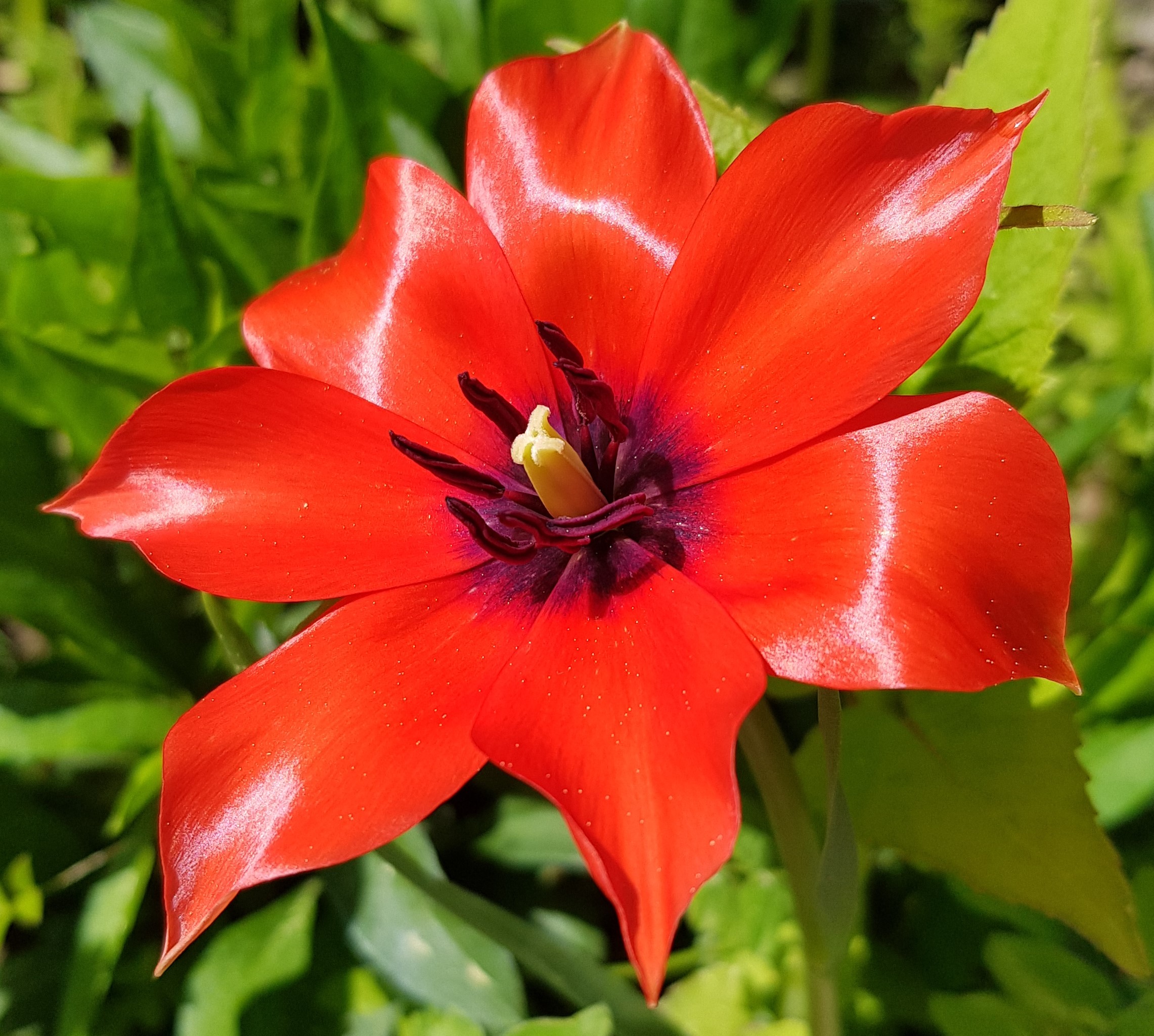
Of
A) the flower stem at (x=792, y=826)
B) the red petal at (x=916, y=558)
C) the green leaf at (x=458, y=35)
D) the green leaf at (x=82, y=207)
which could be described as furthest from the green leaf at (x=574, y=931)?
the green leaf at (x=458, y=35)

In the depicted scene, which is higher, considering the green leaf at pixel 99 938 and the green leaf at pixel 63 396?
the green leaf at pixel 63 396

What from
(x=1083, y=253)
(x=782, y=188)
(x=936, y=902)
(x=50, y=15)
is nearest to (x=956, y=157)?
(x=782, y=188)

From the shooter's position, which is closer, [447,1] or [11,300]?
[11,300]

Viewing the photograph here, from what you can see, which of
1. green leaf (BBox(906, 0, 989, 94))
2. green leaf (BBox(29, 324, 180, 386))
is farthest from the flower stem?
green leaf (BBox(906, 0, 989, 94))

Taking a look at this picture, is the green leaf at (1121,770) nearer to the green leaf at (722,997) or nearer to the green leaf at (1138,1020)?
the green leaf at (1138,1020)

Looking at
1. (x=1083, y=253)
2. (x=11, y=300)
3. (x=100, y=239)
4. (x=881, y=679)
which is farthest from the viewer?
(x=1083, y=253)

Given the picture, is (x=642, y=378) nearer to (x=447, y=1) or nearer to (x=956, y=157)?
(x=956, y=157)
